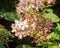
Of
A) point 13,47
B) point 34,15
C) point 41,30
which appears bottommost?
point 13,47

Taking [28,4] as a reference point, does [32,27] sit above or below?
below

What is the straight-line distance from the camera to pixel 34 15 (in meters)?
2.29

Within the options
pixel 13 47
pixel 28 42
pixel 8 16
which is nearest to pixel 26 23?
pixel 8 16

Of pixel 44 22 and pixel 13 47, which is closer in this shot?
pixel 44 22

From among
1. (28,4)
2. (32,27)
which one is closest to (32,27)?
(32,27)

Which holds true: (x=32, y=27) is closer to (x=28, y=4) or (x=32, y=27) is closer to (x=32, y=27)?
(x=32, y=27)

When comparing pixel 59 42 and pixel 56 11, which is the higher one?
pixel 56 11

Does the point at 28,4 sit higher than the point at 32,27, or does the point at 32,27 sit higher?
the point at 28,4

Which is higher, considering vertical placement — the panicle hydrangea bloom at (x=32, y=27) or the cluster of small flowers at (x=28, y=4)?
the cluster of small flowers at (x=28, y=4)

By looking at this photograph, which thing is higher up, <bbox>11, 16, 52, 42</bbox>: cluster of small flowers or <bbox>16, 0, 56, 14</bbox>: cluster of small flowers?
<bbox>16, 0, 56, 14</bbox>: cluster of small flowers

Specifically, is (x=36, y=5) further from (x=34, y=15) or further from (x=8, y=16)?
(x=8, y=16)

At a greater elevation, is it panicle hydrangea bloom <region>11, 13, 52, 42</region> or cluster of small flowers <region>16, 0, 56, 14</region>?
cluster of small flowers <region>16, 0, 56, 14</region>

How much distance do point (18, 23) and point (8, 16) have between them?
772mm

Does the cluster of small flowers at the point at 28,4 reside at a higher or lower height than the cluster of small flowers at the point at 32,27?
higher
